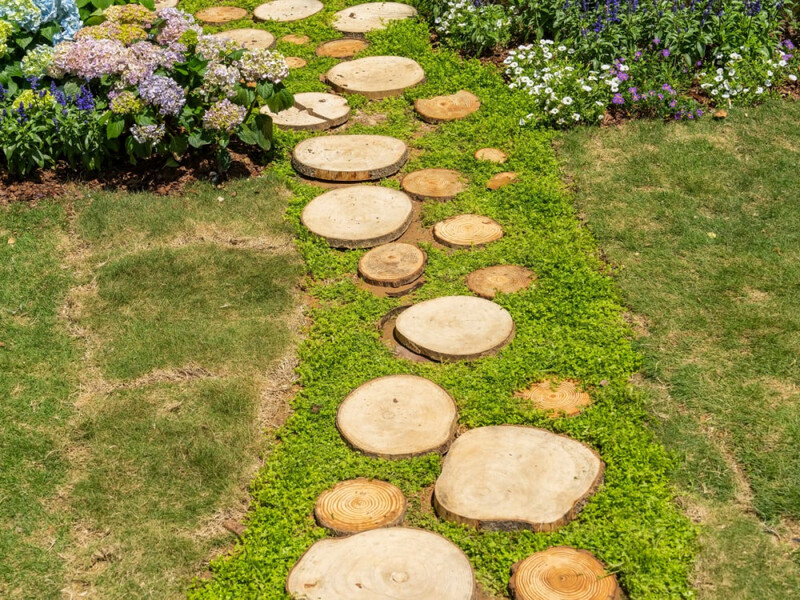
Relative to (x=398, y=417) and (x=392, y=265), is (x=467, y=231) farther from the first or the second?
(x=398, y=417)

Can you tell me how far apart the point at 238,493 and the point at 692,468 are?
2.20 m

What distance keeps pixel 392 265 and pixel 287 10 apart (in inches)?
213

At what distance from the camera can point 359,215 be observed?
6227 millimetres

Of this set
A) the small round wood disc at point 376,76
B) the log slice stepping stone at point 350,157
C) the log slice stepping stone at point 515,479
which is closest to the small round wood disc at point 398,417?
the log slice stepping stone at point 515,479

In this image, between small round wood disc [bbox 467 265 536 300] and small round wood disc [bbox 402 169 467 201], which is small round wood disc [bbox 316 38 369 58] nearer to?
small round wood disc [bbox 402 169 467 201]

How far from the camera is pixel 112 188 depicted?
659 cm

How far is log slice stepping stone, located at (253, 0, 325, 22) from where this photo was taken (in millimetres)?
9789

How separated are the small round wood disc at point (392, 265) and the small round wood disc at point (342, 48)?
3.68 meters

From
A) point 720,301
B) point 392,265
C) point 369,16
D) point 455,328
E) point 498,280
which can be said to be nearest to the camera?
point 455,328

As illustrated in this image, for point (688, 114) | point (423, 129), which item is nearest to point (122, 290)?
point (423, 129)

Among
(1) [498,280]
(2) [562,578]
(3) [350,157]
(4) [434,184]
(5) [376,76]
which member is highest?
(5) [376,76]

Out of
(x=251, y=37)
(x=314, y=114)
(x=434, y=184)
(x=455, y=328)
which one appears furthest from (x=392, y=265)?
(x=251, y=37)

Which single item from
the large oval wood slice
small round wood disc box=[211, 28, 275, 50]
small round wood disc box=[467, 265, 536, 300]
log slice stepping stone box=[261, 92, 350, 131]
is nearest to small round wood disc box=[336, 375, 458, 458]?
the large oval wood slice

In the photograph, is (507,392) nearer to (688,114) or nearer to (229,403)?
(229,403)
